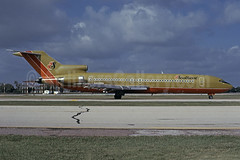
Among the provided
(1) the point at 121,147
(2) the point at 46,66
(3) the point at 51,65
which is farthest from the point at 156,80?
(1) the point at 121,147

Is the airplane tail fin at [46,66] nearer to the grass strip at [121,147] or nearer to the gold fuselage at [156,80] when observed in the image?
the gold fuselage at [156,80]

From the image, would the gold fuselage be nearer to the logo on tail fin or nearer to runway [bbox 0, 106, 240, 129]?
the logo on tail fin

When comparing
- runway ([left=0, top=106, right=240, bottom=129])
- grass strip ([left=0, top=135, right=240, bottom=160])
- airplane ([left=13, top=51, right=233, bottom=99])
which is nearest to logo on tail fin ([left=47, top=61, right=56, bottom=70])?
airplane ([left=13, top=51, right=233, bottom=99])

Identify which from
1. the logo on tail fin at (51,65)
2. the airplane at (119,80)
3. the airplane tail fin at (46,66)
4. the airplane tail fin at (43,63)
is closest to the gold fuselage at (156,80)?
the airplane at (119,80)

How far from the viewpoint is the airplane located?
42.5 m

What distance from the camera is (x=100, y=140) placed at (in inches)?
320

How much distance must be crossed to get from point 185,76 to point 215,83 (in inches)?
179

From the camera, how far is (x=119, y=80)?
42.9m

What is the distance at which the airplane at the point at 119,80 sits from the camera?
42469 mm

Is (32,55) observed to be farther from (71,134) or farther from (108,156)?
(108,156)

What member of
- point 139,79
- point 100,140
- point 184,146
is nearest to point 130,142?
point 100,140

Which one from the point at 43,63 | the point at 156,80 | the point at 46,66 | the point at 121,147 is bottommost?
→ the point at 121,147

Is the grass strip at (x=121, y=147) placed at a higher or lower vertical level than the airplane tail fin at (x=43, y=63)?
lower

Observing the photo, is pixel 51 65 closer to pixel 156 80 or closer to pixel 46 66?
pixel 46 66
